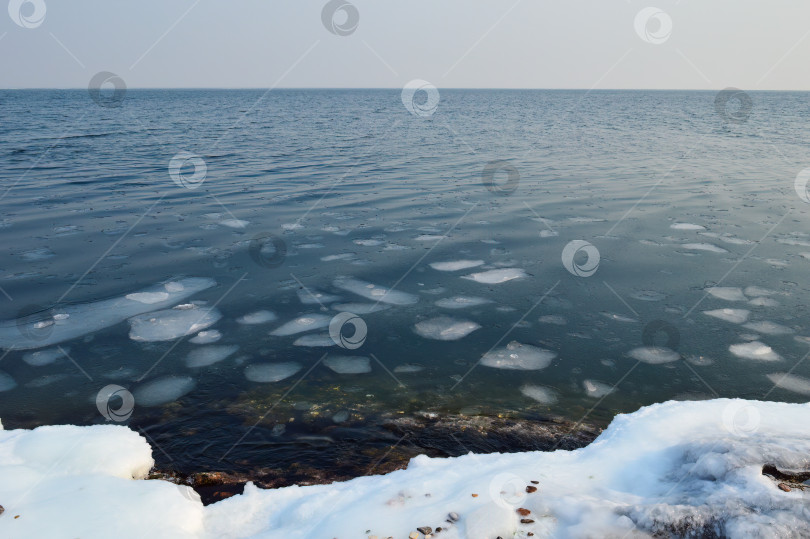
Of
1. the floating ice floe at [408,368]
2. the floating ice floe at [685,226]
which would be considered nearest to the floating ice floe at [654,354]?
the floating ice floe at [408,368]

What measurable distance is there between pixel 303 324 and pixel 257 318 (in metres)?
0.65

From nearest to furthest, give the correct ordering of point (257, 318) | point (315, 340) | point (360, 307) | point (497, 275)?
point (315, 340)
point (257, 318)
point (360, 307)
point (497, 275)

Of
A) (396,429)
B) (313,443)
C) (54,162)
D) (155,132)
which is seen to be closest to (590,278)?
(396,429)

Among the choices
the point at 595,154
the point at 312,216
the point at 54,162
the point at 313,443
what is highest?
the point at 595,154

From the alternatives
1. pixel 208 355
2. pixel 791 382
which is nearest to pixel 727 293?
pixel 791 382

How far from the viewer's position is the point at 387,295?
24.7 feet

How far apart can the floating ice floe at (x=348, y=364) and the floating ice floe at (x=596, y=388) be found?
2.28 metres

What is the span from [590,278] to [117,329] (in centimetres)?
662

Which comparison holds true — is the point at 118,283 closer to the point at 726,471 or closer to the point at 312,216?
the point at 312,216

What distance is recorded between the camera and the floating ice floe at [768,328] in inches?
247

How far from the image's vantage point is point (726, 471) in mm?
3236

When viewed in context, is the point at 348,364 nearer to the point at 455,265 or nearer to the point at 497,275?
the point at 497,275

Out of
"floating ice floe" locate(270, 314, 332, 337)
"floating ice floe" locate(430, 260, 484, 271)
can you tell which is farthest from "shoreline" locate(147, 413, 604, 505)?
"floating ice floe" locate(430, 260, 484, 271)

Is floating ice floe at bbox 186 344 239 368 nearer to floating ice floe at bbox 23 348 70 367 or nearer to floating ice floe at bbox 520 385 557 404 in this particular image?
floating ice floe at bbox 23 348 70 367
